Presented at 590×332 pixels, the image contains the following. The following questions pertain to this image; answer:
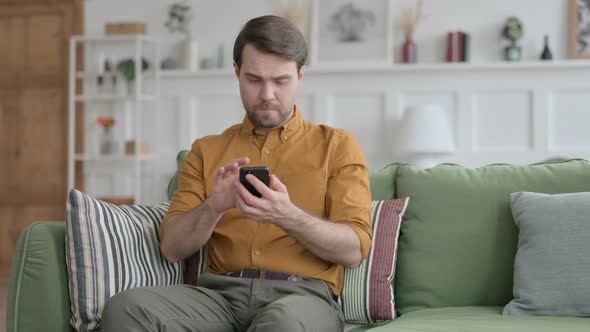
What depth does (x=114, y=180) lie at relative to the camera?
611 cm

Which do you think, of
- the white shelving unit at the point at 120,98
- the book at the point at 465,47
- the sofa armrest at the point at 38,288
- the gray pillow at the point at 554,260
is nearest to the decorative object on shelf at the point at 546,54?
the book at the point at 465,47

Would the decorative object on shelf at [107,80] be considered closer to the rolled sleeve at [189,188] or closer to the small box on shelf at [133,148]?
the small box on shelf at [133,148]

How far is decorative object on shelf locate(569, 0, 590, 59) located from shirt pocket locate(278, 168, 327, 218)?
3659 mm

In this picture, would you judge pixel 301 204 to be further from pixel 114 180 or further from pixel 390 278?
pixel 114 180

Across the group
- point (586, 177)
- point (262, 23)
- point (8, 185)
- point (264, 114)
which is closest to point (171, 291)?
point (264, 114)

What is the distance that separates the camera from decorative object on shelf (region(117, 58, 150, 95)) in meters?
5.87

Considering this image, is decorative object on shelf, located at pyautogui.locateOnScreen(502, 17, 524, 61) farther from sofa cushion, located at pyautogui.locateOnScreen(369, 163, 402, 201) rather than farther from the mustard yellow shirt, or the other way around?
the mustard yellow shirt

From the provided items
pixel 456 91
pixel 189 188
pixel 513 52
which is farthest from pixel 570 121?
pixel 189 188

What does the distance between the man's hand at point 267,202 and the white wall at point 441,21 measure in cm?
382

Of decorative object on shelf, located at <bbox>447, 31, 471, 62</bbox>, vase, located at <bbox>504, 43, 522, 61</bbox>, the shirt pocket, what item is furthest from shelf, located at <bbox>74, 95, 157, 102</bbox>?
the shirt pocket

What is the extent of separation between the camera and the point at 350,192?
6.93 feet

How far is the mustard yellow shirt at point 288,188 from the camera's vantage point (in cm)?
210

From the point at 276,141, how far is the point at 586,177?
913mm

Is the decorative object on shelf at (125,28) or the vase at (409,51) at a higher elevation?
the decorative object on shelf at (125,28)
